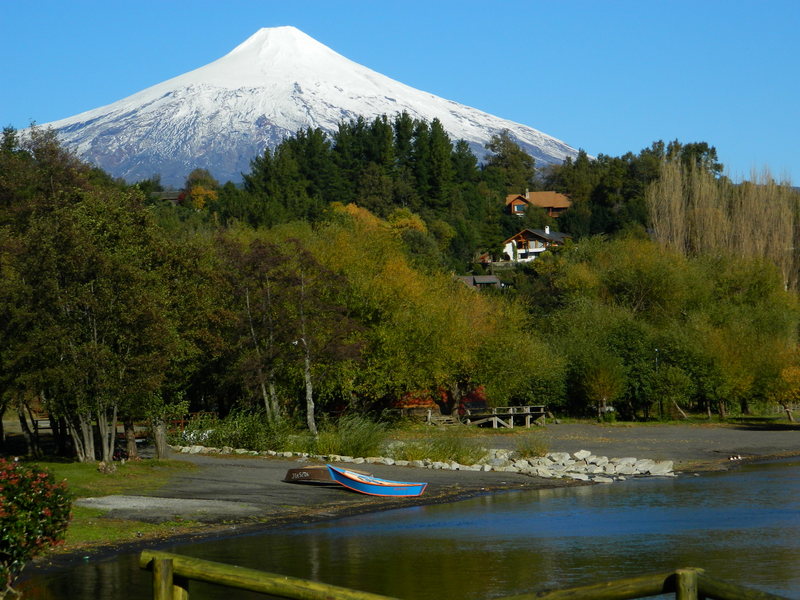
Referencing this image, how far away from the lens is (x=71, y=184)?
4628 centimetres

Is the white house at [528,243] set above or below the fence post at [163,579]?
above

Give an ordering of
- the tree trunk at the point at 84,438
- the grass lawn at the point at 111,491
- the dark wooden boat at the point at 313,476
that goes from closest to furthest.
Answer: the grass lawn at the point at 111,491 < the dark wooden boat at the point at 313,476 < the tree trunk at the point at 84,438

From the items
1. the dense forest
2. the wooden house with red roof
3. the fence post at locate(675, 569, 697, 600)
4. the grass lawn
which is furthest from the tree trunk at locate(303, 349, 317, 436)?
the wooden house with red roof

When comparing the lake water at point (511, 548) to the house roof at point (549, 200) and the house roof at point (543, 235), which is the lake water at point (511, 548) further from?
the house roof at point (549, 200)

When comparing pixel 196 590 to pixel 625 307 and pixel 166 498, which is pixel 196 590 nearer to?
pixel 166 498

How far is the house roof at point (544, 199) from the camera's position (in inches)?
5871

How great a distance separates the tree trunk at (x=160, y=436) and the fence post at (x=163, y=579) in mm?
27305

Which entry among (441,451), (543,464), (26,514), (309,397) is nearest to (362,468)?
(441,451)

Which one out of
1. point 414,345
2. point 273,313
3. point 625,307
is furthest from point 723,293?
point 273,313

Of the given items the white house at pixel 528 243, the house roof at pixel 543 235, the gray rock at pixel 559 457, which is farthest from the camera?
the white house at pixel 528 243

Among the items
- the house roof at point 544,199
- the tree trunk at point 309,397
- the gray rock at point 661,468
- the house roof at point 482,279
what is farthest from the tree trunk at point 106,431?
the house roof at point 544,199

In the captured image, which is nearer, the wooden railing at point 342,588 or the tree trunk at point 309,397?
the wooden railing at point 342,588

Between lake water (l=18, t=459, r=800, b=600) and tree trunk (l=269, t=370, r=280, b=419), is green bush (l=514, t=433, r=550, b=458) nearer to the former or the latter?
lake water (l=18, t=459, r=800, b=600)

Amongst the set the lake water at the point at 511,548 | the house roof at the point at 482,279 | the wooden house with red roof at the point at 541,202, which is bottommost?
the lake water at the point at 511,548
